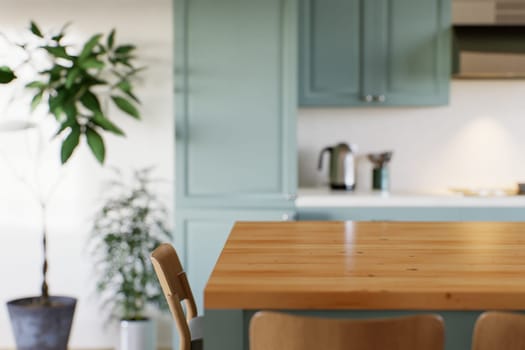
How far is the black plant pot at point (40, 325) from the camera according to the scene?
4.58 metres

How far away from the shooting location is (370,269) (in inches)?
84.2

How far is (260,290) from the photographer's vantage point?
1885 mm

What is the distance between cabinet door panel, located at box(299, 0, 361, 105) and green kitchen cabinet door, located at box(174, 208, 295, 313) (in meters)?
0.80

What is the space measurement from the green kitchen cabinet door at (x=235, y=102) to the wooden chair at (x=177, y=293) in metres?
1.85

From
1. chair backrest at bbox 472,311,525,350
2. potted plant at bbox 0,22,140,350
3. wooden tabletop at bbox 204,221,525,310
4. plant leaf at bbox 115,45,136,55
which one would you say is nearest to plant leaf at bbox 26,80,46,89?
potted plant at bbox 0,22,140,350

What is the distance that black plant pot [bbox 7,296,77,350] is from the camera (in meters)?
4.58

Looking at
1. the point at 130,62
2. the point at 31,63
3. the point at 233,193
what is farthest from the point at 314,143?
the point at 31,63

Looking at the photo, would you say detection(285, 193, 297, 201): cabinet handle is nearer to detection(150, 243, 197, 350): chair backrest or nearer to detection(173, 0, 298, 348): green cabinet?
detection(173, 0, 298, 348): green cabinet

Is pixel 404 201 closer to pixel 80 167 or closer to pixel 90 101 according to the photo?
pixel 90 101

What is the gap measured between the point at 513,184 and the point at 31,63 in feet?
10.0

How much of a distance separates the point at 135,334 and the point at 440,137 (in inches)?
87.1

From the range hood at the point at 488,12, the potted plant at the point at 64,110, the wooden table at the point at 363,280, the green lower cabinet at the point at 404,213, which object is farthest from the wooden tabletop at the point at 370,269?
the range hood at the point at 488,12

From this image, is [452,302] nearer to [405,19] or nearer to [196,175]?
[196,175]

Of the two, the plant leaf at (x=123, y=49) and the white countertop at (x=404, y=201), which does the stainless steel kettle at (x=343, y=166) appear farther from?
the plant leaf at (x=123, y=49)
